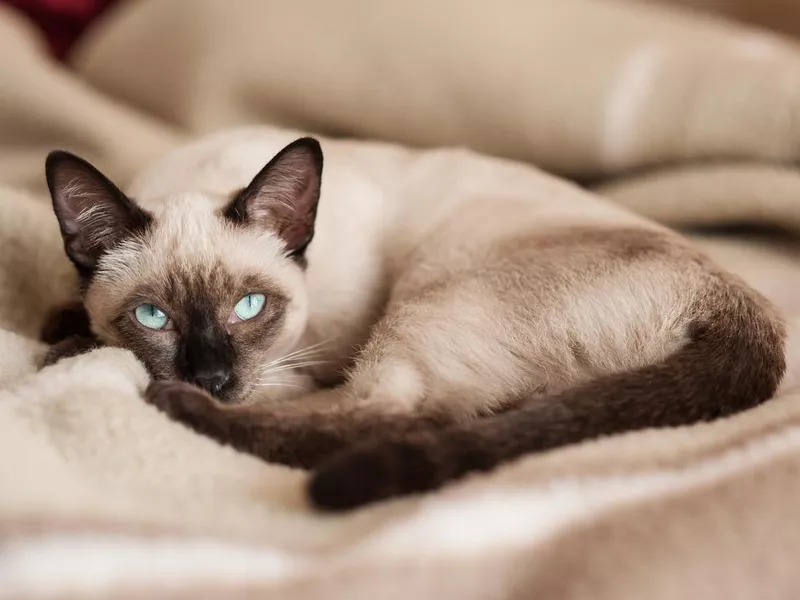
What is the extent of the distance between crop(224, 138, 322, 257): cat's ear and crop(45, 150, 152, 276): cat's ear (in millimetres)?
185

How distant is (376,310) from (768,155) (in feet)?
Result: 3.43

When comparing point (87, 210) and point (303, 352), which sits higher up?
point (87, 210)

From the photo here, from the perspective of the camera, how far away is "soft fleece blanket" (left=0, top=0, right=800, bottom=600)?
757mm

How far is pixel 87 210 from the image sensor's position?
49.9 inches

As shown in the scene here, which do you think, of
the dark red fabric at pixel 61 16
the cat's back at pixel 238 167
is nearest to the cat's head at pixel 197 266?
the cat's back at pixel 238 167

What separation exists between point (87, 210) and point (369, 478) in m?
0.76

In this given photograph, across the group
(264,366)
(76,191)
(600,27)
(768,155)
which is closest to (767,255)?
(768,155)

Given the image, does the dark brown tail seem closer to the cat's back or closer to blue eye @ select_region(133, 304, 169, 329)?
blue eye @ select_region(133, 304, 169, 329)

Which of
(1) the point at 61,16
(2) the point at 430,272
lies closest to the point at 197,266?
(2) the point at 430,272

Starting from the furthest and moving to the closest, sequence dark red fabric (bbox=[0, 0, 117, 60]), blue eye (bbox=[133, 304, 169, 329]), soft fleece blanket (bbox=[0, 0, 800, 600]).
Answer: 1. dark red fabric (bbox=[0, 0, 117, 60])
2. blue eye (bbox=[133, 304, 169, 329])
3. soft fleece blanket (bbox=[0, 0, 800, 600])

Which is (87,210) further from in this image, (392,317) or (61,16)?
(61,16)

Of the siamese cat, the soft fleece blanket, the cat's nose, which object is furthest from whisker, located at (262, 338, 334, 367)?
the soft fleece blanket

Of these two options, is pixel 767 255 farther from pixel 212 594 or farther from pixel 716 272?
pixel 212 594

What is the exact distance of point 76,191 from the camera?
4.05 feet
